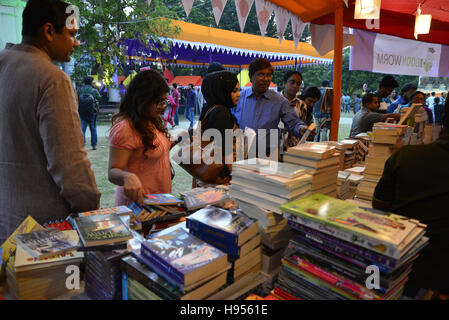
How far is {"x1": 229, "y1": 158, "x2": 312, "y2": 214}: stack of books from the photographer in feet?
3.87

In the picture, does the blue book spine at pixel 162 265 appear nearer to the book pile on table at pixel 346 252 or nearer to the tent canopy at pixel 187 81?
the book pile on table at pixel 346 252

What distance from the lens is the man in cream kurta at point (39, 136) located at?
125 cm

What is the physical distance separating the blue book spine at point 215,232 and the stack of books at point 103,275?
27 centimetres

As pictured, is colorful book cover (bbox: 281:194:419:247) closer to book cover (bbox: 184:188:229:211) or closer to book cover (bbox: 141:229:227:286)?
book cover (bbox: 141:229:227:286)

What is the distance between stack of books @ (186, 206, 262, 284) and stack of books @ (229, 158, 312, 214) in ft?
0.42

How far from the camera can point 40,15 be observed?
4.22 ft

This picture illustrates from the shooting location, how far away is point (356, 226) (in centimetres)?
95

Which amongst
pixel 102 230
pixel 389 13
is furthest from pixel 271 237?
pixel 389 13

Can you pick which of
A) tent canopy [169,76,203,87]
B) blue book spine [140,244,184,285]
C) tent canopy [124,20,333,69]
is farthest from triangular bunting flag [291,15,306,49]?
tent canopy [169,76,203,87]

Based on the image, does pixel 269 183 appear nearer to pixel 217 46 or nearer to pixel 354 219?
pixel 354 219

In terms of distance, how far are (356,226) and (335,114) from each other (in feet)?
9.89

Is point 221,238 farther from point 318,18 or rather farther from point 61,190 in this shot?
point 318,18

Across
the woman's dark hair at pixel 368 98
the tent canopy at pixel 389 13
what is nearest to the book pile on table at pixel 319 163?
the tent canopy at pixel 389 13

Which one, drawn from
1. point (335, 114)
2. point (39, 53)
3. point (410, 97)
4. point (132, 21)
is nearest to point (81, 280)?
point (39, 53)
